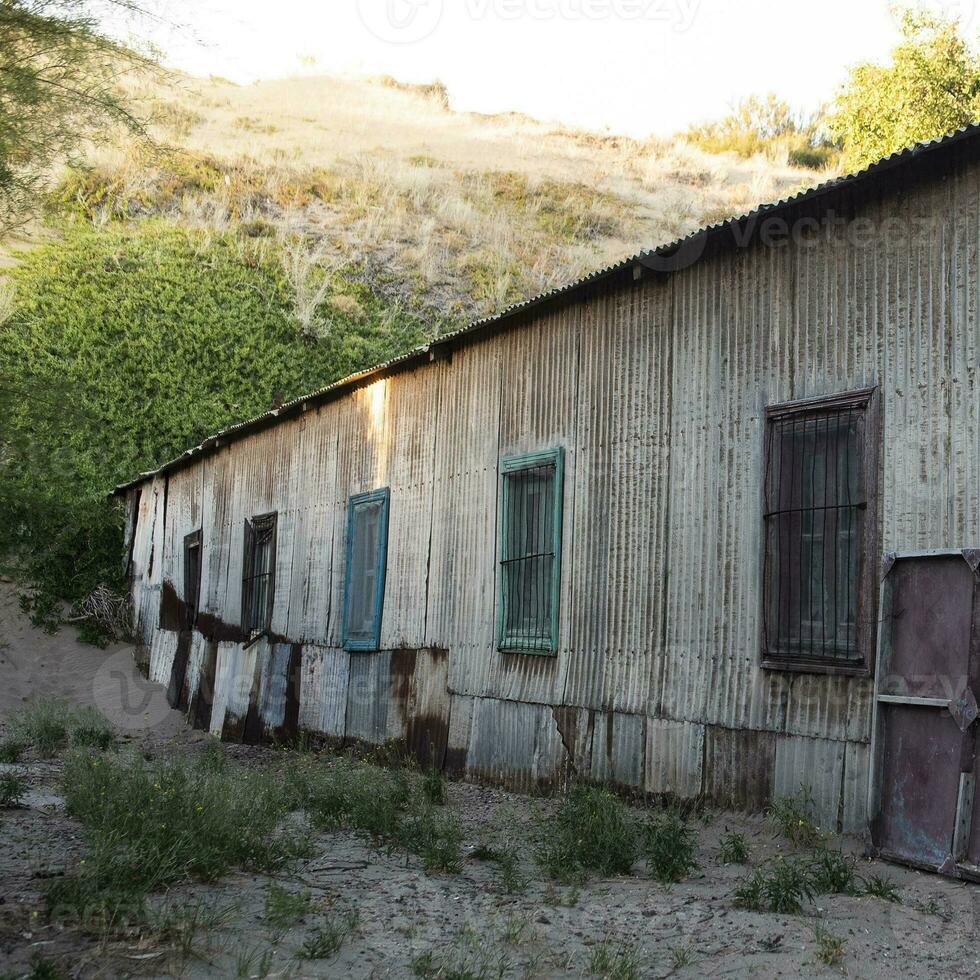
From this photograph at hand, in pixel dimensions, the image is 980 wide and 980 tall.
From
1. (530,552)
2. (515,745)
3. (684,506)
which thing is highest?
(684,506)

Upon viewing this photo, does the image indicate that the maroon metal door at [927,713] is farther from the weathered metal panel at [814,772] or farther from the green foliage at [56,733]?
the green foliage at [56,733]

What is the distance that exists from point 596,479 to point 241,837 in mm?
3959

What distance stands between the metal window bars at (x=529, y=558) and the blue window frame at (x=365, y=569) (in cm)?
251

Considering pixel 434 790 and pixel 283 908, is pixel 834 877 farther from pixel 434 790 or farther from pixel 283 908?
pixel 434 790

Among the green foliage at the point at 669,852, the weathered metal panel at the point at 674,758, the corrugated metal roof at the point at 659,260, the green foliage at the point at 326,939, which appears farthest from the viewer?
the weathered metal panel at the point at 674,758

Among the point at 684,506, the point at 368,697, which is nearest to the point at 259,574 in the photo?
the point at 368,697

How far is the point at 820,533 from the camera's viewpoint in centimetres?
696

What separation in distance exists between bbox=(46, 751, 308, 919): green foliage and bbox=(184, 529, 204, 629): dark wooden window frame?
10.2m

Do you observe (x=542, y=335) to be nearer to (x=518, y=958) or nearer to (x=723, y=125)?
(x=518, y=958)

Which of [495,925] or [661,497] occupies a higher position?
[661,497]

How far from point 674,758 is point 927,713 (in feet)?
7.01

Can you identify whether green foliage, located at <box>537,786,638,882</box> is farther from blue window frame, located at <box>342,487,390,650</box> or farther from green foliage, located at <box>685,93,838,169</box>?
green foliage, located at <box>685,93,838,169</box>

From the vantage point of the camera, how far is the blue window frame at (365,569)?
479 inches

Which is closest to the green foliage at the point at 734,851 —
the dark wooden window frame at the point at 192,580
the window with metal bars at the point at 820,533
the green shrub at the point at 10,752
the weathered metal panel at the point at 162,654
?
the window with metal bars at the point at 820,533
